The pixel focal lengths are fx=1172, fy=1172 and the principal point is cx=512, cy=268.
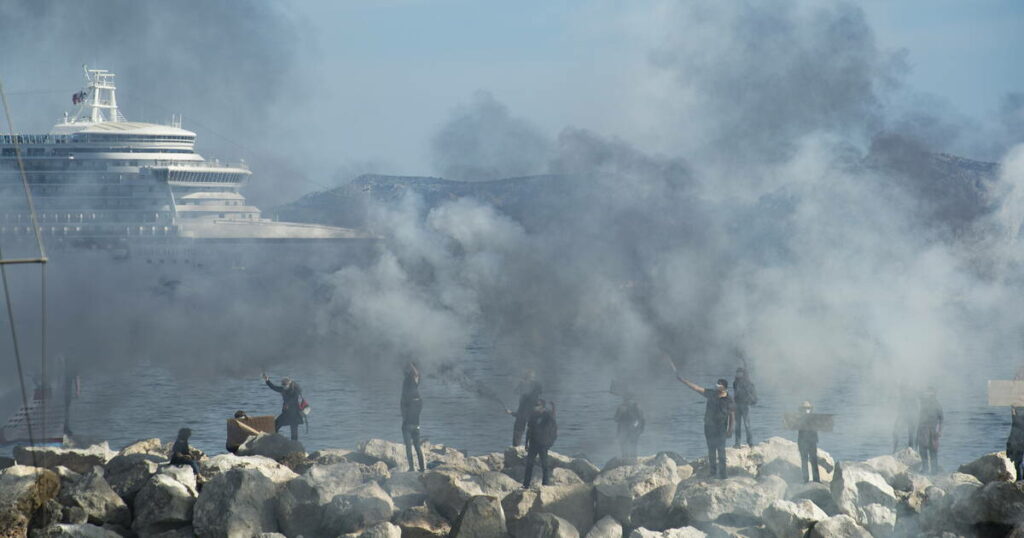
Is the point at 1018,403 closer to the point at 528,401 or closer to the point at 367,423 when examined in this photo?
the point at 528,401

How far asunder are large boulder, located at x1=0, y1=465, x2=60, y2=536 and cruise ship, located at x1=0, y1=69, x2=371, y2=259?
6225 centimetres

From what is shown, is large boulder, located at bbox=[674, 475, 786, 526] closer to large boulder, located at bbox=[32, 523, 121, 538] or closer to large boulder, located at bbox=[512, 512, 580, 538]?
Answer: large boulder, located at bbox=[512, 512, 580, 538]

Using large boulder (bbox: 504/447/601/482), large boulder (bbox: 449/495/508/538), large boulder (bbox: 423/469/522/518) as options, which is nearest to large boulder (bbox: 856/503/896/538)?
large boulder (bbox: 504/447/601/482)

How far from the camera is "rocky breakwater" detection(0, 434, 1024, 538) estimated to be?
63.9ft

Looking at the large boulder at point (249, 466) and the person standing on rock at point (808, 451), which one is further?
the large boulder at point (249, 466)

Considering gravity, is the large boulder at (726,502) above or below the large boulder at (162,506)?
above

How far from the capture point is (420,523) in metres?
20.6

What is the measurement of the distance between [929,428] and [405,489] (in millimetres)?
11206

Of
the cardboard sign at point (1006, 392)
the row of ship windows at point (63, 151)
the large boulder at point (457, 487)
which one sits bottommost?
the large boulder at point (457, 487)

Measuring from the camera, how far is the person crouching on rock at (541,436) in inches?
885

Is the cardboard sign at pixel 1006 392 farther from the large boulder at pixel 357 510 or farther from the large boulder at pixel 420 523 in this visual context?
the large boulder at pixel 357 510

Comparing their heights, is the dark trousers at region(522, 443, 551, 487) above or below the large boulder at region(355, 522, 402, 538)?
above

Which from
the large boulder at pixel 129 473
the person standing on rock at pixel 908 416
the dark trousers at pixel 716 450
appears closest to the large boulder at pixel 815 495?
the dark trousers at pixel 716 450

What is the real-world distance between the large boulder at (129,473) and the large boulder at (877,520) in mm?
13025
